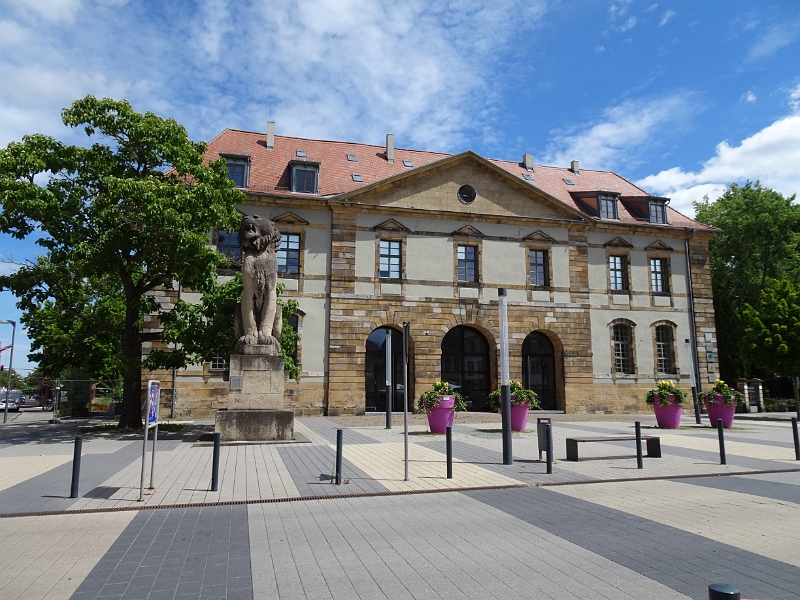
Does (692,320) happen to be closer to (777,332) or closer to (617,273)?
(777,332)

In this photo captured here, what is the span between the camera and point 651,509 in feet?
24.1

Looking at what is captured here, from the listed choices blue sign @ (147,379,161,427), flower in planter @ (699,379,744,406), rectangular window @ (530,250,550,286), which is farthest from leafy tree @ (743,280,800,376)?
blue sign @ (147,379,161,427)

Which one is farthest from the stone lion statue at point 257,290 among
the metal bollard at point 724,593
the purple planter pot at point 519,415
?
the metal bollard at point 724,593

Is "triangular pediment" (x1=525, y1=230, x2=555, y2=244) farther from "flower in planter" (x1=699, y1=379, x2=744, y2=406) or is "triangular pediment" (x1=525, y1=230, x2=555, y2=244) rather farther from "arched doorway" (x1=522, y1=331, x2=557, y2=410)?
"flower in planter" (x1=699, y1=379, x2=744, y2=406)

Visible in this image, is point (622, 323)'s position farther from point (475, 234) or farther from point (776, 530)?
point (776, 530)

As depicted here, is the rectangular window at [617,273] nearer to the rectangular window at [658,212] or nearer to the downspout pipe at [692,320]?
the rectangular window at [658,212]

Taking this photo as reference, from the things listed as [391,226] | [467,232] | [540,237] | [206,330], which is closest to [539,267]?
[540,237]

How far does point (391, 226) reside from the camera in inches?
1020

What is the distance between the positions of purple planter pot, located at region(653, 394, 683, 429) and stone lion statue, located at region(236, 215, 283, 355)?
13005 mm

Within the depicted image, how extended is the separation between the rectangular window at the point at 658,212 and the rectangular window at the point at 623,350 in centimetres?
622

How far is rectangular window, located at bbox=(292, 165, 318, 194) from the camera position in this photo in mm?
25641

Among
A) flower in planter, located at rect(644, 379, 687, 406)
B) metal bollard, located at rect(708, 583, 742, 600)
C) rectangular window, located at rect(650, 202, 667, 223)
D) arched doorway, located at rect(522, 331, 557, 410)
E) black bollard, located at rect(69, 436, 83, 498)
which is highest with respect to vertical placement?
rectangular window, located at rect(650, 202, 667, 223)

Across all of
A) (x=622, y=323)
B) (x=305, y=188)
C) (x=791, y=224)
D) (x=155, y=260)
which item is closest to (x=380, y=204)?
(x=305, y=188)

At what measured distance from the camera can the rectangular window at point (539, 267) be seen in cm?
2775
